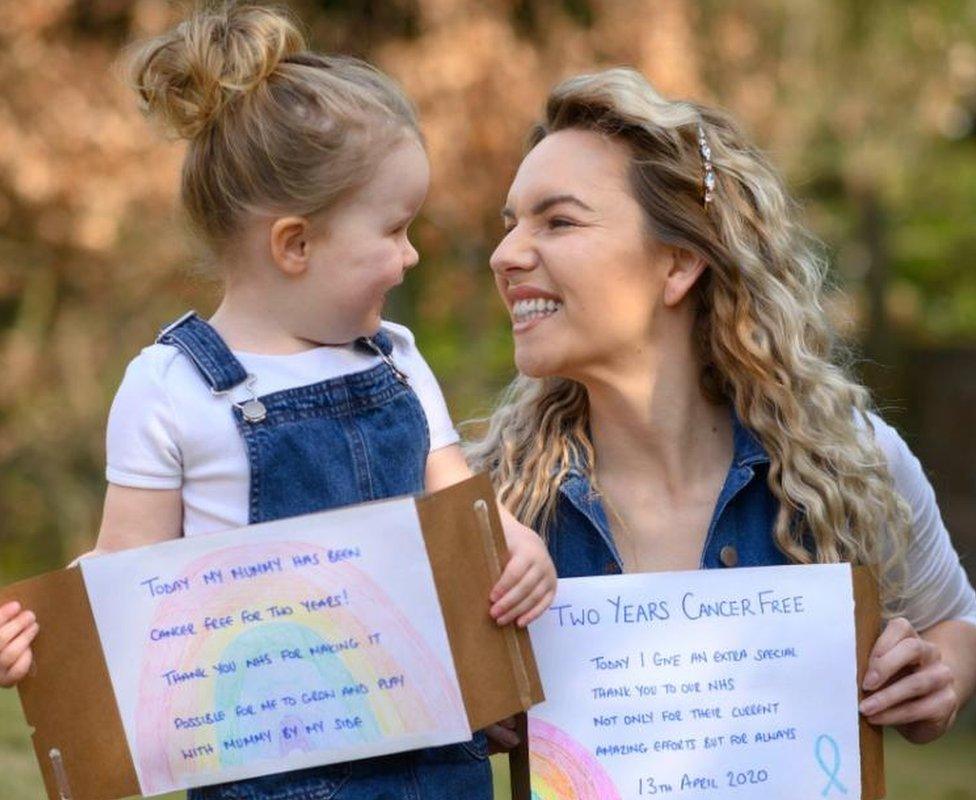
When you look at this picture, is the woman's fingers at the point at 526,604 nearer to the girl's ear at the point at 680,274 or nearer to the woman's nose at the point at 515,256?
the woman's nose at the point at 515,256

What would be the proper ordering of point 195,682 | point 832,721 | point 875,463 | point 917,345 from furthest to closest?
1. point 917,345
2. point 875,463
3. point 832,721
4. point 195,682

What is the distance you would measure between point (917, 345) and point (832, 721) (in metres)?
8.85

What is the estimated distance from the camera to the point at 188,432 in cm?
250

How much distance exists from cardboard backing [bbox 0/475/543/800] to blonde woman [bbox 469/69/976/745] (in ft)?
2.00

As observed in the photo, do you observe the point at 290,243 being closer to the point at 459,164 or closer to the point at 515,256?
the point at 515,256

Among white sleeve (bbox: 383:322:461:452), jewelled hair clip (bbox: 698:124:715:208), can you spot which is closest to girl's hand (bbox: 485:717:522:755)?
white sleeve (bbox: 383:322:461:452)

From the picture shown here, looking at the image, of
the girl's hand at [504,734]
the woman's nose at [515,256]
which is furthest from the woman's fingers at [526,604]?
the woman's nose at [515,256]

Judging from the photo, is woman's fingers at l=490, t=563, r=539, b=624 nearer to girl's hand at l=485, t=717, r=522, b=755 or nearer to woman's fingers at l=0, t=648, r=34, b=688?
girl's hand at l=485, t=717, r=522, b=755

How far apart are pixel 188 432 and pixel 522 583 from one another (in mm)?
527

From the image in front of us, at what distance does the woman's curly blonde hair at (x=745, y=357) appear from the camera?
3105 millimetres

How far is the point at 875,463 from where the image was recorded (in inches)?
124

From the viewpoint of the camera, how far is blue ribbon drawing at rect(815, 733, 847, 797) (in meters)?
2.79

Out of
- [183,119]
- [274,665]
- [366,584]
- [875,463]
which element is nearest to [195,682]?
[274,665]

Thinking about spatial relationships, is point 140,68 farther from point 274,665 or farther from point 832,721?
point 832,721
